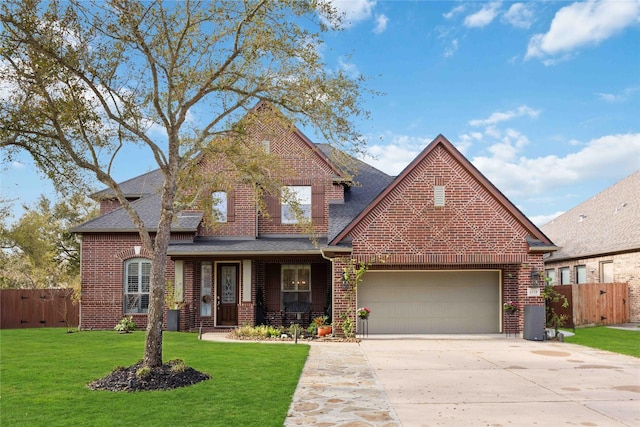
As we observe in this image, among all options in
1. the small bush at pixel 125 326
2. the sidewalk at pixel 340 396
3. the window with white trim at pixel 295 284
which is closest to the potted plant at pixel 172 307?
the small bush at pixel 125 326

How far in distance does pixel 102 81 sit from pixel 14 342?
386 inches

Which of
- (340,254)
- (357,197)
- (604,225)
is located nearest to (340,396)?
(340,254)

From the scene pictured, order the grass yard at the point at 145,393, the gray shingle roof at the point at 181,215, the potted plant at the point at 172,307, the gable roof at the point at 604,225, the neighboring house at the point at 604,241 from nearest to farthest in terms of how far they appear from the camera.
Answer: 1. the grass yard at the point at 145,393
2. the potted plant at the point at 172,307
3. the gray shingle roof at the point at 181,215
4. the neighboring house at the point at 604,241
5. the gable roof at the point at 604,225

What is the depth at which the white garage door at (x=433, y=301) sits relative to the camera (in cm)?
1795

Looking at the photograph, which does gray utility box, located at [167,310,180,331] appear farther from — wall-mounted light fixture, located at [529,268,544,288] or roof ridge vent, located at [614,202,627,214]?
roof ridge vent, located at [614,202,627,214]

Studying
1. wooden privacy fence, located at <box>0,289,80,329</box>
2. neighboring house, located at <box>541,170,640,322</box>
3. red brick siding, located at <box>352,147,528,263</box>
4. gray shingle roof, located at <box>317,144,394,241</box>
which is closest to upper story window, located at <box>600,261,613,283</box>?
neighboring house, located at <box>541,170,640,322</box>

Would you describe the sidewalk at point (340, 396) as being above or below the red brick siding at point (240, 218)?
below

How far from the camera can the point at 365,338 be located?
17.0 m

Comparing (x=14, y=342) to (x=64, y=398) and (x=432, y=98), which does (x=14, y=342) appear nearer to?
(x=64, y=398)

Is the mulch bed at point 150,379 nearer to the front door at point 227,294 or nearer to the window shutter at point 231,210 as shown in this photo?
the front door at point 227,294

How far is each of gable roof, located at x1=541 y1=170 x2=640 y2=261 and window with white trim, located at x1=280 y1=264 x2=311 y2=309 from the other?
12397 millimetres

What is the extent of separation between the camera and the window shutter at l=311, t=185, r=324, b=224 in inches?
819

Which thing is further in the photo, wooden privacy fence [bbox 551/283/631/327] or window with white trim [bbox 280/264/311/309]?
wooden privacy fence [bbox 551/283/631/327]

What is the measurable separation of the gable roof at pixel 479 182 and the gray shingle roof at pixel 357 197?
3.77 feet
